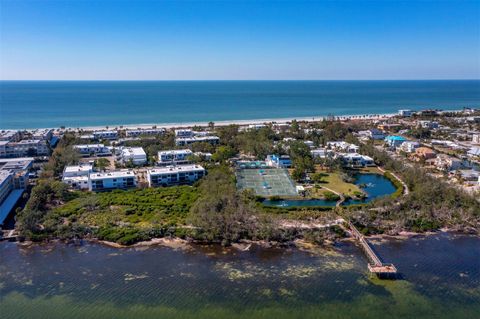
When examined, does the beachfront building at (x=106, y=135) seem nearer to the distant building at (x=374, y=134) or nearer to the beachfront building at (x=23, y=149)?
the beachfront building at (x=23, y=149)

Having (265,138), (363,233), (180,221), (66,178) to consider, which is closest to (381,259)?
(363,233)

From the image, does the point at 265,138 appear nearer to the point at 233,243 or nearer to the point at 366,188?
the point at 366,188

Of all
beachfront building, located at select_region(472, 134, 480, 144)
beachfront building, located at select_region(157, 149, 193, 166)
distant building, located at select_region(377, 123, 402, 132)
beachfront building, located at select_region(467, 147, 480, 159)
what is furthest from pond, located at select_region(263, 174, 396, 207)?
distant building, located at select_region(377, 123, 402, 132)

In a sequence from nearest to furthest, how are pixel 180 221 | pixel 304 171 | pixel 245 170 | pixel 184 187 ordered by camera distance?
pixel 180 221 → pixel 184 187 → pixel 304 171 → pixel 245 170

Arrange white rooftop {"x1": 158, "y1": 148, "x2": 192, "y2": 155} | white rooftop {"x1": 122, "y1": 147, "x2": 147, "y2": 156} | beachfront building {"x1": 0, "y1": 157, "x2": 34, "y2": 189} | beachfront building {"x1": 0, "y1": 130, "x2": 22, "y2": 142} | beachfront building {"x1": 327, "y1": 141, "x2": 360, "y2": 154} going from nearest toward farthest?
beachfront building {"x1": 0, "y1": 157, "x2": 34, "y2": 189}
white rooftop {"x1": 122, "y1": 147, "x2": 147, "y2": 156}
white rooftop {"x1": 158, "y1": 148, "x2": 192, "y2": 155}
beachfront building {"x1": 327, "y1": 141, "x2": 360, "y2": 154}
beachfront building {"x1": 0, "y1": 130, "x2": 22, "y2": 142}

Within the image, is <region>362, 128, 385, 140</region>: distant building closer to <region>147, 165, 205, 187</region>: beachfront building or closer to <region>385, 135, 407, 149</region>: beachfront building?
<region>385, 135, 407, 149</region>: beachfront building

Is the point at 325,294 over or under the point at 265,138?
under
